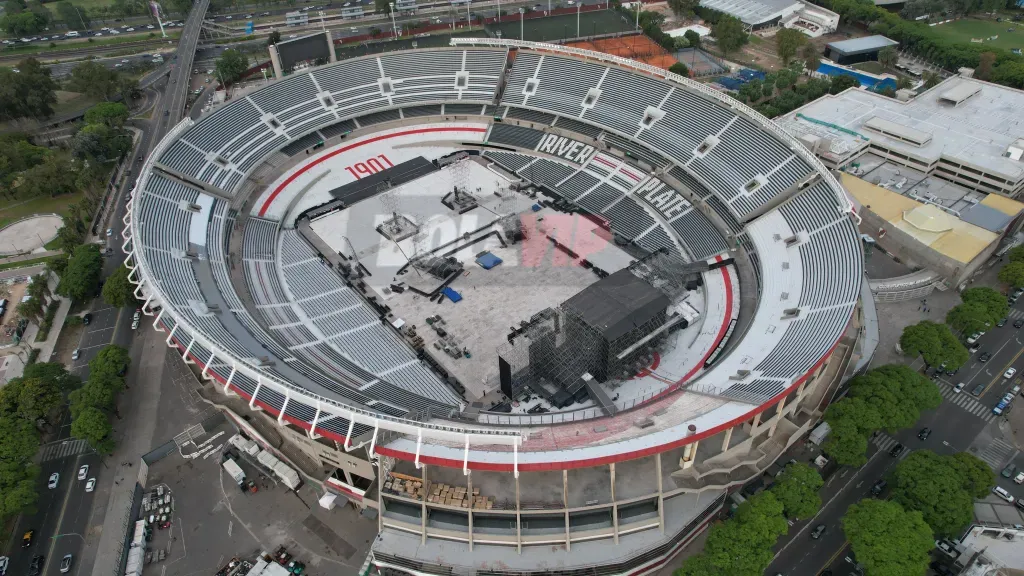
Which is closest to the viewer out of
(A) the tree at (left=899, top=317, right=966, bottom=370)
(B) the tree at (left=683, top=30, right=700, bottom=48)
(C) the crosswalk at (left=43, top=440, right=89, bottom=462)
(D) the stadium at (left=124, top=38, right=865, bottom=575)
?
(D) the stadium at (left=124, top=38, right=865, bottom=575)

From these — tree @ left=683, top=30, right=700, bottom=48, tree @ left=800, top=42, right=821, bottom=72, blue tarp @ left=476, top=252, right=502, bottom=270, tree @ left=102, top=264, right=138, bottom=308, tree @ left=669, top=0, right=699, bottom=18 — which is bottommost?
blue tarp @ left=476, top=252, right=502, bottom=270

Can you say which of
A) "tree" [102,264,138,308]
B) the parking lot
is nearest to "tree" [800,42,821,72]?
the parking lot

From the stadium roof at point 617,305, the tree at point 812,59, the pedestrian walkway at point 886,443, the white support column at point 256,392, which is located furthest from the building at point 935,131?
the white support column at point 256,392

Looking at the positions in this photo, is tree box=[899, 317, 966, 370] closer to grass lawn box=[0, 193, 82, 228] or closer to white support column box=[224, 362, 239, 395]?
white support column box=[224, 362, 239, 395]

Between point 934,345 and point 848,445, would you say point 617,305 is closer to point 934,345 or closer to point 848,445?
point 848,445

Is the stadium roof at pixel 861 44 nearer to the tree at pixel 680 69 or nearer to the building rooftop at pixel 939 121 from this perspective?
the building rooftop at pixel 939 121

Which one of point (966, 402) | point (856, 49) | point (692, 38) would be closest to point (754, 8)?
point (692, 38)
